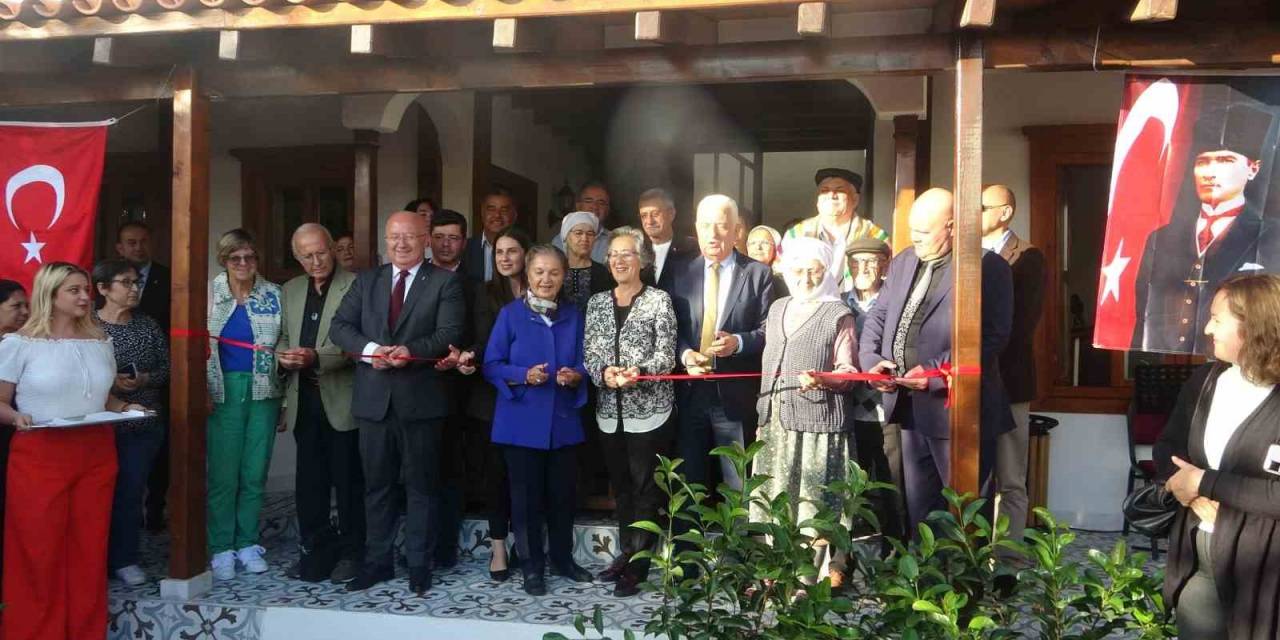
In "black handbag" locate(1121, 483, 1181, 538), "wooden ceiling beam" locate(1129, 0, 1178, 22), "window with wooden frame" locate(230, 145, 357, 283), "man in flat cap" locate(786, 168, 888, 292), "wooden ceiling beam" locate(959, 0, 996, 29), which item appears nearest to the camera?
"black handbag" locate(1121, 483, 1181, 538)

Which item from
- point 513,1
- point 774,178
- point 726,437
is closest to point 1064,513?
point 726,437

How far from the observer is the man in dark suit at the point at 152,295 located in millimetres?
6430

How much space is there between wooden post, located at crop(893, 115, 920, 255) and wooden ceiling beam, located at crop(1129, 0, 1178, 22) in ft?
6.66

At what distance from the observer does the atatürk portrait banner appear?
4.03m

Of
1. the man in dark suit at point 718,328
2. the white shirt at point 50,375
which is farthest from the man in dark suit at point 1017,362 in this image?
the white shirt at point 50,375

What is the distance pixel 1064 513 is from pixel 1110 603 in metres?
3.50

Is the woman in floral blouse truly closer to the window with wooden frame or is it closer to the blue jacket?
the blue jacket

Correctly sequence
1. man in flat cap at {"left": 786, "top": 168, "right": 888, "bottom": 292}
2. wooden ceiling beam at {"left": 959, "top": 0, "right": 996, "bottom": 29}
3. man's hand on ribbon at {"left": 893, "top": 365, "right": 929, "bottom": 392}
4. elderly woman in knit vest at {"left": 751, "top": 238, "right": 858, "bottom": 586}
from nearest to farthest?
wooden ceiling beam at {"left": 959, "top": 0, "right": 996, "bottom": 29} < man's hand on ribbon at {"left": 893, "top": 365, "right": 929, "bottom": 392} < elderly woman in knit vest at {"left": 751, "top": 238, "right": 858, "bottom": 586} < man in flat cap at {"left": 786, "top": 168, "right": 888, "bottom": 292}

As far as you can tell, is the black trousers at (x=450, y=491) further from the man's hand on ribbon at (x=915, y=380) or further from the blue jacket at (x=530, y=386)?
the man's hand on ribbon at (x=915, y=380)

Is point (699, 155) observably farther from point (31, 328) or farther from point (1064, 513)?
point (31, 328)

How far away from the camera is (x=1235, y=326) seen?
3.08 meters

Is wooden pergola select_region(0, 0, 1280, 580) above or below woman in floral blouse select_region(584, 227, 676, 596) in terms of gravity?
above

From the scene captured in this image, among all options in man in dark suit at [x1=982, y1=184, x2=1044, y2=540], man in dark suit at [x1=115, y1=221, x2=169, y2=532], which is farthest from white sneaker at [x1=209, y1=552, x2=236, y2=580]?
man in dark suit at [x1=982, y1=184, x2=1044, y2=540]

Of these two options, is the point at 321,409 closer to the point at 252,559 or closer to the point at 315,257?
the point at 315,257
